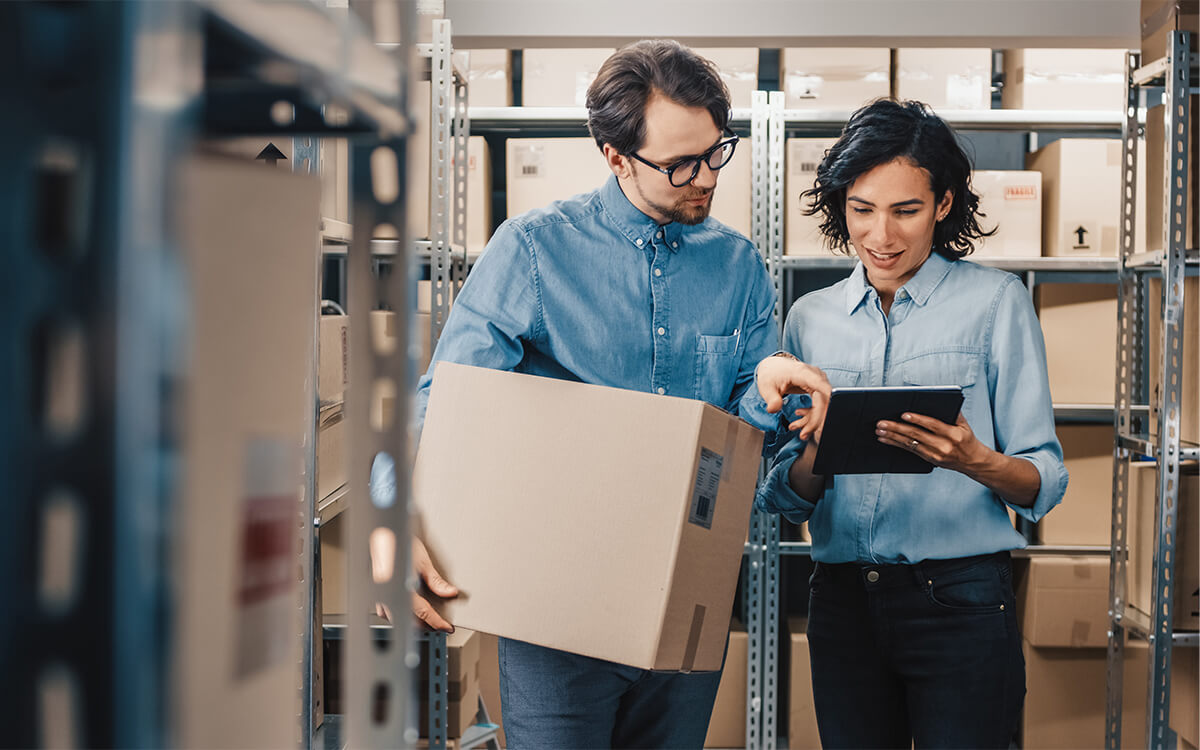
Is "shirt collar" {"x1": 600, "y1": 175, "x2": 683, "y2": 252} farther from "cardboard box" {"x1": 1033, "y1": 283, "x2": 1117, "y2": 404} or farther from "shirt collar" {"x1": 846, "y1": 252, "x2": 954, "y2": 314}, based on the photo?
"cardboard box" {"x1": 1033, "y1": 283, "x2": 1117, "y2": 404}

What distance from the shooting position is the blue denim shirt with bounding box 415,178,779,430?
1239 mm

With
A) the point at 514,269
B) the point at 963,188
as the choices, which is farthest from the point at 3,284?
→ the point at 963,188

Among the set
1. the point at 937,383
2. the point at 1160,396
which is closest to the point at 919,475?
the point at 937,383

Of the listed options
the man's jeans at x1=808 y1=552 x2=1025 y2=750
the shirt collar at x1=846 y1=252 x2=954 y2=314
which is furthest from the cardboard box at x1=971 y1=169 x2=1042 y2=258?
the man's jeans at x1=808 y1=552 x2=1025 y2=750

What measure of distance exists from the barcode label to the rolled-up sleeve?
Answer: 1.99 feet

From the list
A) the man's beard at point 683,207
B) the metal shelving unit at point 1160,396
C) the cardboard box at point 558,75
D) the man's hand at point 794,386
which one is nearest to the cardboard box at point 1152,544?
the metal shelving unit at point 1160,396

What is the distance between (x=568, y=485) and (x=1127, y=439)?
1799mm

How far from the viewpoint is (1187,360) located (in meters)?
2.10

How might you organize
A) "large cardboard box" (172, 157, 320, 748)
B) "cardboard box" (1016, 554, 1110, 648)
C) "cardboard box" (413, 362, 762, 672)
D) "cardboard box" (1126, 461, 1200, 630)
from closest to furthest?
"large cardboard box" (172, 157, 320, 748), "cardboard box" (413, 362, 762, 672), "cardboard box" (1126, 461, 1200, 630), "cardboard box" (1016, 554, 1110, 648)

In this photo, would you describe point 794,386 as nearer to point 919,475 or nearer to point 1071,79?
point 919,475

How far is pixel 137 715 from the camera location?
271mm

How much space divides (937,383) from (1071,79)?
69.7 inches

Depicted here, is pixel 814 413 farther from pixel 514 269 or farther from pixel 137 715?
pixel 137 715

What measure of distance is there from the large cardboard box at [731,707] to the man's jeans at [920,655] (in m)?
1.31
